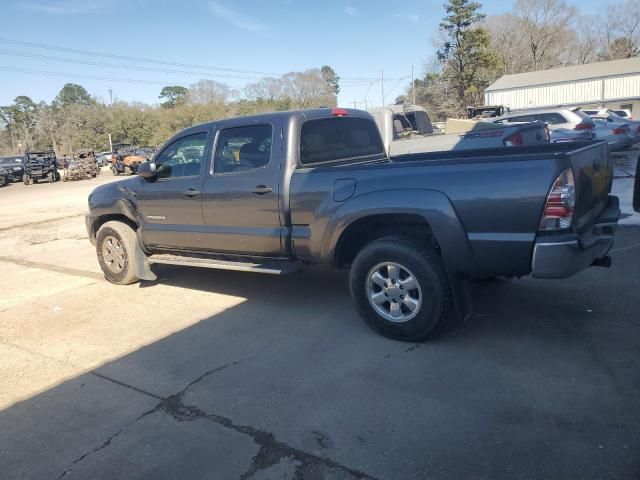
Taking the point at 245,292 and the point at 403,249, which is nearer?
the point at 403,249

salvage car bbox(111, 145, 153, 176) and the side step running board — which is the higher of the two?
salvage car bbox(111, 145, 153, 176)

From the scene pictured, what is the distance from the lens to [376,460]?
2795 mm

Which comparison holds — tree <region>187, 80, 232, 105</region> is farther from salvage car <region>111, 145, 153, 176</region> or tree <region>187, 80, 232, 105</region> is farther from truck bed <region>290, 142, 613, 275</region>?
truck bed <region>290, 142, 613, 275</region>

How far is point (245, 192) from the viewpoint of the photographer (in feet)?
16.6

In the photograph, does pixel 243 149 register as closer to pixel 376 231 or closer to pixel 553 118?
pixel 376 231

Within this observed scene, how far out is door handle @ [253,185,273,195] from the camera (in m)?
4.89

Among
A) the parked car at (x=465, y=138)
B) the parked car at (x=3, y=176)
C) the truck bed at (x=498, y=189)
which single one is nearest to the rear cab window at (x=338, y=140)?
the truck bed at (x=498, y=189)

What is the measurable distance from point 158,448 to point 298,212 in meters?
2.33

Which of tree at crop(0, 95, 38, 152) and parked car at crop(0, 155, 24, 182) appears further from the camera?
tree at crop(0, 95, 38, 152)

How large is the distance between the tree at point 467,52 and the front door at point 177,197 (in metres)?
50.7

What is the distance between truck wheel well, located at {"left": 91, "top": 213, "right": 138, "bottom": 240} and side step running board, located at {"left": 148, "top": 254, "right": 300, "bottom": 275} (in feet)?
2.05

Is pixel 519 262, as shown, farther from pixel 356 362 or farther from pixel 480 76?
pixel 480 76

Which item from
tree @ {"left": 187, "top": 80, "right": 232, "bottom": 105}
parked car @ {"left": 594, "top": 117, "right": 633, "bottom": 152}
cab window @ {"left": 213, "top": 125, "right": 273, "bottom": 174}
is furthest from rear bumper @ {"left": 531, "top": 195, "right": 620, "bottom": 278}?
tree @ {"left": 187, "top": 80, "right": 232, "bottom": 105}

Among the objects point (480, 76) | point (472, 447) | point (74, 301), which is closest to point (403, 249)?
point (472, 447)
